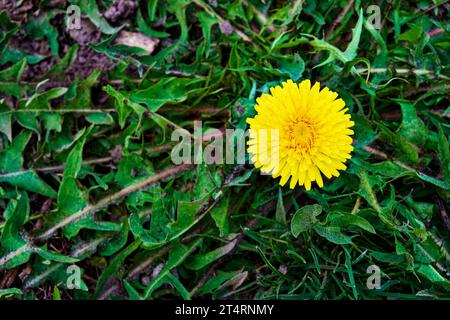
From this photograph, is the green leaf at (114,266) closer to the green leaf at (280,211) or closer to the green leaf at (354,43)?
the green leaf at (280,211)

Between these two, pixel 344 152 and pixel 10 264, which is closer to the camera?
pixel 344 152

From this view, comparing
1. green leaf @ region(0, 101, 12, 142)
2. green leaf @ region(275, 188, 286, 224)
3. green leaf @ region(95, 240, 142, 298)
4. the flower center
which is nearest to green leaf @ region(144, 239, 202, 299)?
green leaf @ region(95, 240, 142, 298)

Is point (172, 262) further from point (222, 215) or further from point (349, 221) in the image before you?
point (349, 221)

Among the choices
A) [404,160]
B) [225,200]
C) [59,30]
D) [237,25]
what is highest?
[237,25]

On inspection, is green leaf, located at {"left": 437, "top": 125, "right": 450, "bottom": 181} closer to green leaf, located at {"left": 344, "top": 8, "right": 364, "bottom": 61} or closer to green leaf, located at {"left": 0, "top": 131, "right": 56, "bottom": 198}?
green leaf, located at {"left": 344, "top": 8, "right": 364, "bottom": 61}

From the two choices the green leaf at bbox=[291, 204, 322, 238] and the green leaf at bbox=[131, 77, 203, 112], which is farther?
the green leaf at bbox=[131, 77, 203, 112]
